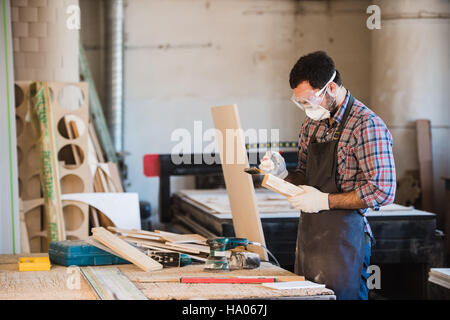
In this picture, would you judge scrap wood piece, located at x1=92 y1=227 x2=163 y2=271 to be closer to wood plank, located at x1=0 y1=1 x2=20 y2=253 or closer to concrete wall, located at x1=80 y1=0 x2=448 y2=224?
wood plank, located at x1=0 y1=1 x2=20 y2=253

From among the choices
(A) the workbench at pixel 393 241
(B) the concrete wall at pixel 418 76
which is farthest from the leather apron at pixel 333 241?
(B) the concrete wall at pixel 418 76

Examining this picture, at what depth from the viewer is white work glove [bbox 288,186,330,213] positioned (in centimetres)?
A: 236

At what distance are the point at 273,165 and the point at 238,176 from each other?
397 millimetres

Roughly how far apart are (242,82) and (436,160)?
2.73m

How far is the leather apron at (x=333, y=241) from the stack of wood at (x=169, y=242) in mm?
479

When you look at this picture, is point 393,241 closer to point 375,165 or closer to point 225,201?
point 225,201

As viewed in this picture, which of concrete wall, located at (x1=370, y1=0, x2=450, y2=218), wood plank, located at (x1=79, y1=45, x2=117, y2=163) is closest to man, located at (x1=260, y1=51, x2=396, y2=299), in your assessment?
wood plank, located at (x1=79, y1=45, x2=117, y2=163)

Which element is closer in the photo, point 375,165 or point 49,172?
point 375,165

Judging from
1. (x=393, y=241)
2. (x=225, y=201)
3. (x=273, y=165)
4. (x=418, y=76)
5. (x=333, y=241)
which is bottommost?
(x=393, y=241)

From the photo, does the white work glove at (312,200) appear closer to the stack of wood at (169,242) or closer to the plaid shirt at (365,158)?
the plaid shirt at (365,158)

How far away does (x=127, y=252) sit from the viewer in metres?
2.38

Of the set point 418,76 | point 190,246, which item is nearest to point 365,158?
point 190,246

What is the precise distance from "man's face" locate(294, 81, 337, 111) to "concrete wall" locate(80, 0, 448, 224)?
5316 millimetres
